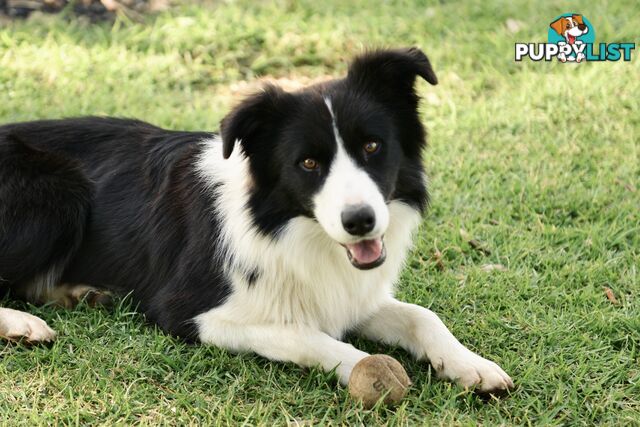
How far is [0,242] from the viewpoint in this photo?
385cm

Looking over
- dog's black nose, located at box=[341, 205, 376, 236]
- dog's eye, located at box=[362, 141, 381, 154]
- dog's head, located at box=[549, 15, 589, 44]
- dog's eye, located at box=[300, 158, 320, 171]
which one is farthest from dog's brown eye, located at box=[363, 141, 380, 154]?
dog's head, located at box=[549, 15, 589, 44]

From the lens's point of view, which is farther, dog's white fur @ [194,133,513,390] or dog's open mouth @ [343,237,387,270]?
dog's white fur @ [194,133,513,390]

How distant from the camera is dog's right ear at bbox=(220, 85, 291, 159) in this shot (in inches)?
125

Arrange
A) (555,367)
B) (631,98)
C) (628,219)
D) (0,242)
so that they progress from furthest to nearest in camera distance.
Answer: (631,98)
(628,219)
(0,242)
(555,367)

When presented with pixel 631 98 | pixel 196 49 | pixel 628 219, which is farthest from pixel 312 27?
pixel 628 219

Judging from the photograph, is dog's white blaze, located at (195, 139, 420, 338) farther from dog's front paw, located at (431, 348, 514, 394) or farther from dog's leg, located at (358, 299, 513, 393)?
dog's front paw, located at (431, 348, 514, 394)

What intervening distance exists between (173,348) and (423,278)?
1455mm

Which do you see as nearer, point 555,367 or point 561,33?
point 555,367

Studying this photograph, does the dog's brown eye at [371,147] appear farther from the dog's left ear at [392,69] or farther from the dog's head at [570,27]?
the dog's head at [570,27]

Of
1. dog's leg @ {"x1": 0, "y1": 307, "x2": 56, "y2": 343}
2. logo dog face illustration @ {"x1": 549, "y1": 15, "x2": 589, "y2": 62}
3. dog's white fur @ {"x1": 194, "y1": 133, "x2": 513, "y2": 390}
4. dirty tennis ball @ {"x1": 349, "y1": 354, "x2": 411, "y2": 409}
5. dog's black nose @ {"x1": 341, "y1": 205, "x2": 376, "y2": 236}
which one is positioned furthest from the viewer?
logo dog face illustration @ {"x1": 549, "y1": 15, "x2": 589, "y2": 62}

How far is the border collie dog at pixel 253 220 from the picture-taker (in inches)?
127

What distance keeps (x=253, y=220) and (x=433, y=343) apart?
3.09 feet

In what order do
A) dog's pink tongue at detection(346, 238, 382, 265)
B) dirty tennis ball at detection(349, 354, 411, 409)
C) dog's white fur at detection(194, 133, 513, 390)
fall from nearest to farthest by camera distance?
1. dirty tennis ball at detection(349, 354, 411, 409)
2. dog's pink tongue at detection(346, 238, 382, 265)
3. dog's white fur at detection(194, 133, 513, 390)

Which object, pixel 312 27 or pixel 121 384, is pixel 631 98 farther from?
pixel 121 384
